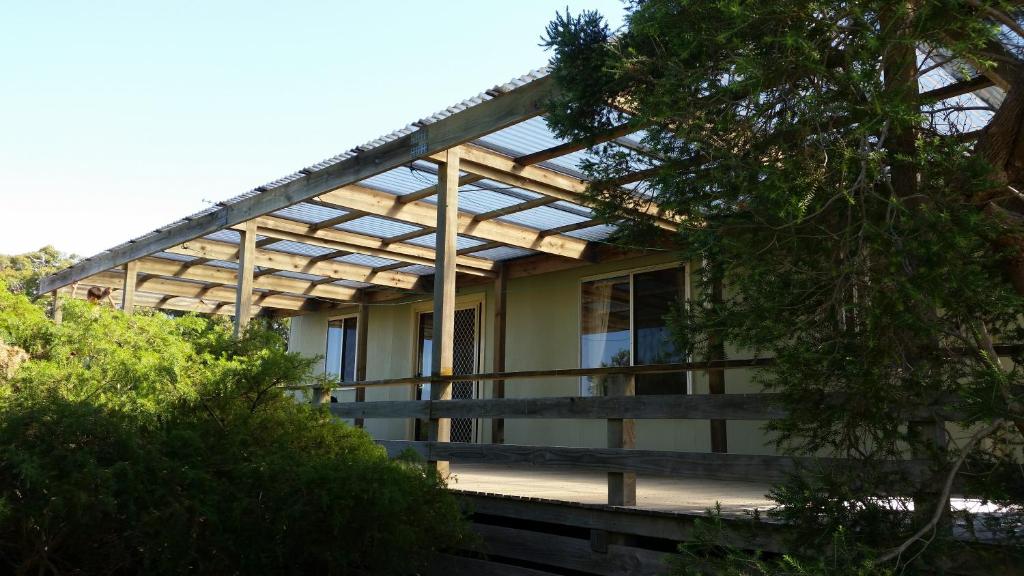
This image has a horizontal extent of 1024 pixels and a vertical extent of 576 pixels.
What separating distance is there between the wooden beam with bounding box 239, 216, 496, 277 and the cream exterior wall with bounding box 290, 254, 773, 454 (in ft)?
2.64

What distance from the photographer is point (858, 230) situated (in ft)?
10.2

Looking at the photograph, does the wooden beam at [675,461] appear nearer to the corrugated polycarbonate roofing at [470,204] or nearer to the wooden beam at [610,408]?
the wooden beam at [610,408]

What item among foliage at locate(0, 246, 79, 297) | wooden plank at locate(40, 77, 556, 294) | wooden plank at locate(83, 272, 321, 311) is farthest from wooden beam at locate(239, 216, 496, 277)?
foliage at locate(0, 246, 79, 297)

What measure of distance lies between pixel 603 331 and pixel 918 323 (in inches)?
290

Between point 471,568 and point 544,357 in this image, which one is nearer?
point 471,568

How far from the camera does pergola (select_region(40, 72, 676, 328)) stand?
21.7 ft

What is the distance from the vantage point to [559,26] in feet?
14.4

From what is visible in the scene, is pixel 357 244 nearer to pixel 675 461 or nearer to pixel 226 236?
pixel 226 236

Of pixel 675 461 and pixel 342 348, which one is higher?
pixel 342 348

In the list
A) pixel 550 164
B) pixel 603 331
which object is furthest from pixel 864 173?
pixel 603 331

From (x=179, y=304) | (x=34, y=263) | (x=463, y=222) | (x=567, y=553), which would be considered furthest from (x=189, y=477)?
(x=34, y=263)

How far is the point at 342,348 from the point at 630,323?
21.1ft

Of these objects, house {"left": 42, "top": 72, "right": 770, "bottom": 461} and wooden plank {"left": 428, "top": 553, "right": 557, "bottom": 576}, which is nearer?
wooden plank {"left": 428, "top": 553, "right": 557, "bottom": 576}

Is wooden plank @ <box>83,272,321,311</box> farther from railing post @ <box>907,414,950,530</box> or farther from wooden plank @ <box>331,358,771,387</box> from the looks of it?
railing post @ <box>907,414,950,530</box>
